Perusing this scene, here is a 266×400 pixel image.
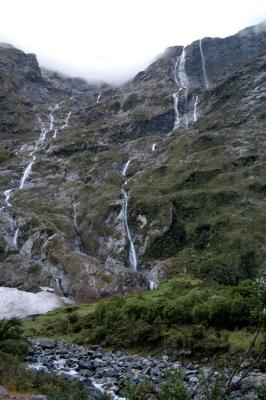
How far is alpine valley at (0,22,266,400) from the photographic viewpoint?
37781mm

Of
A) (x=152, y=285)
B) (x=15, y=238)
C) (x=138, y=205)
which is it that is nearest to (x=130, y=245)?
(x=138, y=205)

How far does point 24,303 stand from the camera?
2936 inches

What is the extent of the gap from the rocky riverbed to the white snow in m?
28.9

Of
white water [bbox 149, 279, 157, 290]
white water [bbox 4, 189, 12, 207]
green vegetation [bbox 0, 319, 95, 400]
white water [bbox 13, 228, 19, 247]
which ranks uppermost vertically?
green vegetation [bbox 0, 319, 95, 400]

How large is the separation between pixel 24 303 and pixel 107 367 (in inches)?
1731

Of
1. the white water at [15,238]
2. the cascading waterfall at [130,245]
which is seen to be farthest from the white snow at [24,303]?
the white water at [15,238]

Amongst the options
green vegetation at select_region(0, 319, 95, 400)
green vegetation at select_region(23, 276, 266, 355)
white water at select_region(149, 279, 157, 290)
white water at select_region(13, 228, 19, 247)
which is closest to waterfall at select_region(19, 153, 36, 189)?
white water at select_region(13, 228, 19, 247)

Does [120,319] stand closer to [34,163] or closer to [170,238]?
[170,238]

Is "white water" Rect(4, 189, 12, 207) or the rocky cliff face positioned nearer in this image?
the rocky cliff face

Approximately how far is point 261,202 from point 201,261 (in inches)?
1043

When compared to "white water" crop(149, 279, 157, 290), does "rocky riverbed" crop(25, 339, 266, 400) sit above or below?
above

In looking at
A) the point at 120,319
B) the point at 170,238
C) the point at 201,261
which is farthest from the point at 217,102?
the point at 120,319

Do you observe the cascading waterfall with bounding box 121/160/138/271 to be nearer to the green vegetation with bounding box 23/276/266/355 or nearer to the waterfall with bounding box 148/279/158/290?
the waterfall with bounding box 148/279/158/290

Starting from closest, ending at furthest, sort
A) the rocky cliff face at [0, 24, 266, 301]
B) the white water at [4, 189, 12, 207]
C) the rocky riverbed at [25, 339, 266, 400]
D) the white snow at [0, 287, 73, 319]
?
the rocky riverbed at [25, 339, 266, 400] < the white snow at [0, 287, 73, 319] < the rocky cliff face at [0, 24, 266, 301] < the white water at [4, 189, 12, 207]
